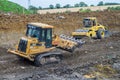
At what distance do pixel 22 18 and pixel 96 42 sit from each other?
7.87m

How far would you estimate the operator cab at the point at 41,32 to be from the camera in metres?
20.0

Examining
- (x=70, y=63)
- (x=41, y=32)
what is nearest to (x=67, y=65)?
(x=70, y=63)

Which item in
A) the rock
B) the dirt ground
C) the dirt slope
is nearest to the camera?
the dirt ground

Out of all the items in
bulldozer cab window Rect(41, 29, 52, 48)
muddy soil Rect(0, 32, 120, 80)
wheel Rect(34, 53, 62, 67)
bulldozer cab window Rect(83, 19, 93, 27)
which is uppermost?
bulldozer cab window Rect(41, 29, 52, 48)

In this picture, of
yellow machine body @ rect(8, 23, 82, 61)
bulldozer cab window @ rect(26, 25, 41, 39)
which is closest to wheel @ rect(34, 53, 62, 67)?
yellow machine body @ rect(8, 23, 82, 61)

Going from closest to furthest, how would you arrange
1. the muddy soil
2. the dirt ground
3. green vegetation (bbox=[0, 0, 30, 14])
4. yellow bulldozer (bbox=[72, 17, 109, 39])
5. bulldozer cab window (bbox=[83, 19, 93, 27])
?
the muddy soil
the dirt ground
yellow bulldozer (bbox=[72, 17, 109, 39])
bulldozer cab window (bbox=[83, 19, 93, 27])
green vegetation (bbox=[0, 0, 30, 14])

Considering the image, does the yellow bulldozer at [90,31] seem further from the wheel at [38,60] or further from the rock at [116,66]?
the wheel at [38,60]

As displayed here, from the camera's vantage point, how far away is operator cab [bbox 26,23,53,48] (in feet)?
65.6

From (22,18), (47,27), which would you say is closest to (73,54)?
(47,27)

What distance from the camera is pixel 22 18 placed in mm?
32812

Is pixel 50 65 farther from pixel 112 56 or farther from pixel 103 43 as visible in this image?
pixel 103 43

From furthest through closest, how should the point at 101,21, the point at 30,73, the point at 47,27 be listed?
the point at 101,21
the point at 47,27
the point at 30,73

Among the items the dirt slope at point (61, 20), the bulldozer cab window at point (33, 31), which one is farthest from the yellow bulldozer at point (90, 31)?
the bulldozer cab window at point (33, 31)

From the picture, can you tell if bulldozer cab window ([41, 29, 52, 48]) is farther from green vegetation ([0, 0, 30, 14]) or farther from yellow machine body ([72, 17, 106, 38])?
green vegetation ([0, 0, 30, 14])
